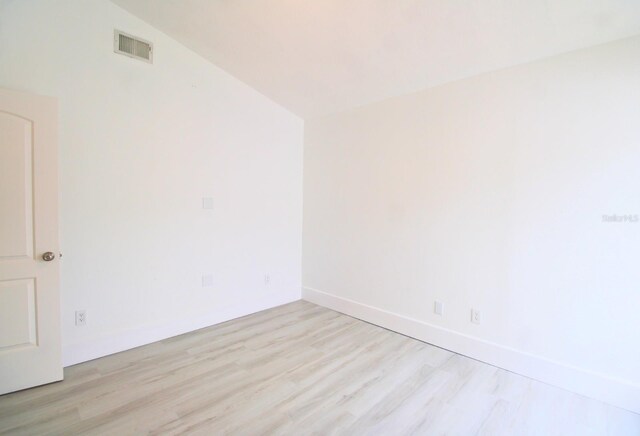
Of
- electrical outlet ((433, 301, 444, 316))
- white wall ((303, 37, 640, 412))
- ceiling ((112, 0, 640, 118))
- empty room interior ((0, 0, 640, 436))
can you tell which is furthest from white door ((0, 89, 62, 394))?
electrical outlet ((433, 301, 444, 316))

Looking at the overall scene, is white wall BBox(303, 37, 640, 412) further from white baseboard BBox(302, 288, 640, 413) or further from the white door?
the white door

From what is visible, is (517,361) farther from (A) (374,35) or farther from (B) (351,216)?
(A) (374,35)

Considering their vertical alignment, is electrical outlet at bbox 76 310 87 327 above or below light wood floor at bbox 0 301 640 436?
above

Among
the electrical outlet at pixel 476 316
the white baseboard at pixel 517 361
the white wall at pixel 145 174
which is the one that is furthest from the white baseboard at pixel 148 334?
the electrical outlet at pixel 476 316

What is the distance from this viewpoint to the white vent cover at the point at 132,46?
261 cm

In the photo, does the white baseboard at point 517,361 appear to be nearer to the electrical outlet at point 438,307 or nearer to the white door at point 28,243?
the electrical outlet at point 438,307

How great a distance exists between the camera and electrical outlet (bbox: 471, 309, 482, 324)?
2.63 meters

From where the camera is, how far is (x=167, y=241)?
2963 millimetres

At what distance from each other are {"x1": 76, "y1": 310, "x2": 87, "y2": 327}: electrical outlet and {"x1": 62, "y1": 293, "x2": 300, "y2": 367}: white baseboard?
0.17 meters

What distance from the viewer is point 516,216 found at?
2426mm

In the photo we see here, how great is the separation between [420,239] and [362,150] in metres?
1.23

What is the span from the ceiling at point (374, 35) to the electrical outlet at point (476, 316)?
208 cm

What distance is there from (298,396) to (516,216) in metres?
2.19

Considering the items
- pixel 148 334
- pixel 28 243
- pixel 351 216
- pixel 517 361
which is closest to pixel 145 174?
pixel 28 243
